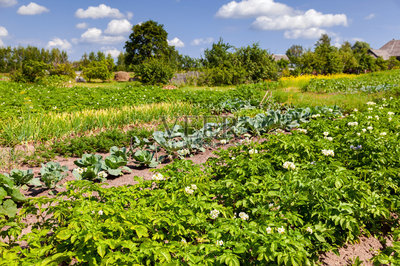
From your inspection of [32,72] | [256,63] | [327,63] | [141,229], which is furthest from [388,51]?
[141,229]

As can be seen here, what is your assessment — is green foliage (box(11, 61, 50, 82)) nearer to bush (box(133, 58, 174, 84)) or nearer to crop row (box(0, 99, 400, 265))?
bush (box(133, 58, 174, 84))

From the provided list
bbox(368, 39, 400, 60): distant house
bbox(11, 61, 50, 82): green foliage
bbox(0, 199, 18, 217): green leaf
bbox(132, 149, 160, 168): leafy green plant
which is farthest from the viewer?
bbox(368, 39, 400, 60): distant house

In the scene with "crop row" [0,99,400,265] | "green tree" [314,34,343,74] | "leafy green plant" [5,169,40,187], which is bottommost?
"leafy green plant" [5,169,40,187]

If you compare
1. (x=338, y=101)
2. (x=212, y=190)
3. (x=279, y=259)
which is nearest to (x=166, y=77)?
(x=338, y=101)

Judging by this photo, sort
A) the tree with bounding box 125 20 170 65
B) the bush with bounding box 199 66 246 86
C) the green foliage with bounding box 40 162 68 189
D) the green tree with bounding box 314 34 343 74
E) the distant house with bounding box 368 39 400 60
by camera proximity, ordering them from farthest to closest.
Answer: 1. the distant house with bounding box 368 39 400 60
2. the tree with bounding box 125 20 170 65
3. the green tree with bounding box 314 34 343 74
4. the bush with bounding box 199 66 246 86
5. the green foliage with bounding box 40 162 68 189

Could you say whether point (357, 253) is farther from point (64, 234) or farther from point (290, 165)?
point (64, 234)

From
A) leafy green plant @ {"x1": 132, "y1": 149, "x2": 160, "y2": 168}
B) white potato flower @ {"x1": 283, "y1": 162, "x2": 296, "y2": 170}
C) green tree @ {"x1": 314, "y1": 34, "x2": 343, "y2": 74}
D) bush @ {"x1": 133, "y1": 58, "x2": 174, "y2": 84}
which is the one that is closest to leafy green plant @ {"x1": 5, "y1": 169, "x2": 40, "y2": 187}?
leafy green plant @ {"x1": 132, "y1": 149, "x2": 160, "y2": 168}

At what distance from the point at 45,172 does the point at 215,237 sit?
2.86 m

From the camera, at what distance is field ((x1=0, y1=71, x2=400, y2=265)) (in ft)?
6.47

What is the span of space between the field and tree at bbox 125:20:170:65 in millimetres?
29929

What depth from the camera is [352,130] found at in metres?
4.67

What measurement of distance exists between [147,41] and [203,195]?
3629cm

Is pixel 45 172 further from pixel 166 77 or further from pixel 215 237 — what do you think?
pixel 166 77

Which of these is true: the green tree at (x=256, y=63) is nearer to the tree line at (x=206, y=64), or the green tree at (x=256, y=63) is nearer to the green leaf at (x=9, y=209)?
the tree line at (x=206, y=64)
